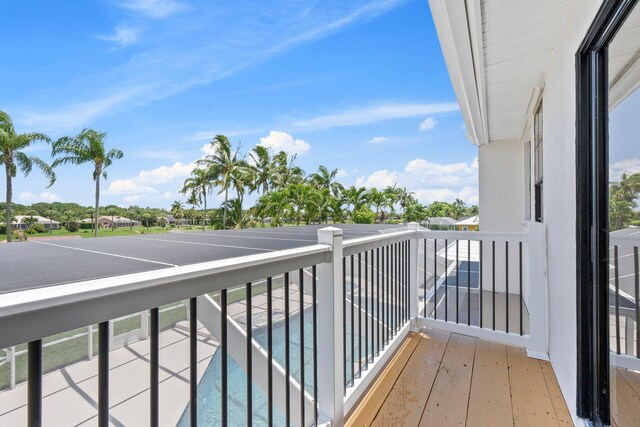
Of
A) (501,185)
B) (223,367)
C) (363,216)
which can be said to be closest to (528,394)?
(223,367)

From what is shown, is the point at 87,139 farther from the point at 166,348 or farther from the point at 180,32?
the point at 166,348

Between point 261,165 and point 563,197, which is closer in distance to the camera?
point 563,197

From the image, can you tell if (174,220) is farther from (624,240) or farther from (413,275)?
(624,240)

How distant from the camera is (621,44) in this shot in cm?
126

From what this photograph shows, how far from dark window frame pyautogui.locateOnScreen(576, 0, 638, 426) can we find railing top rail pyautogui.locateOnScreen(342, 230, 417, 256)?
3.42 feet

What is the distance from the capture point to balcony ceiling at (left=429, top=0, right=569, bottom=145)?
1964 millimetres

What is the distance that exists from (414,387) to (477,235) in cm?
144

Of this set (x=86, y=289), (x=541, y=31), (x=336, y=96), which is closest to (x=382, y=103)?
(x=336, y=96)

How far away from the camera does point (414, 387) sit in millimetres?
2045

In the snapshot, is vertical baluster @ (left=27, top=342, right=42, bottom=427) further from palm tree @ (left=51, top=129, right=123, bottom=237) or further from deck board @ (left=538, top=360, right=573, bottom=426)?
palm tree @ (left=51, top=129, right=123, bottom=237)

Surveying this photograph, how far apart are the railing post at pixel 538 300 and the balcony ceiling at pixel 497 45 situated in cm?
141

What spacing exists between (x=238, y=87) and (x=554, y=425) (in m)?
39.2

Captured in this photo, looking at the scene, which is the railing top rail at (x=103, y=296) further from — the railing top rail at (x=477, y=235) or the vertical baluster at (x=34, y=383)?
the railing top rail at (x=477, y=235)

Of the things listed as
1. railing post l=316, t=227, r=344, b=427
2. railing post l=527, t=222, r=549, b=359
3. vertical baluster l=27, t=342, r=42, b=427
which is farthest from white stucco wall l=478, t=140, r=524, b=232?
vertical baluster l=27, t=342, r=42, b=427
